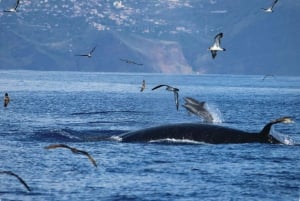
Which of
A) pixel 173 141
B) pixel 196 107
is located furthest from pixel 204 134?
pixel 196 107

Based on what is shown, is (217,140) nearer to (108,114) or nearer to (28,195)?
(28,195)

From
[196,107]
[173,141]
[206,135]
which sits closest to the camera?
[206,135]

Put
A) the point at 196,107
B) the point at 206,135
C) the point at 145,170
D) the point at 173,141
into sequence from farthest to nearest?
1. the point at 196,107
2. the point at 173,141
3. the point at 206,135
4. the point at 145,170

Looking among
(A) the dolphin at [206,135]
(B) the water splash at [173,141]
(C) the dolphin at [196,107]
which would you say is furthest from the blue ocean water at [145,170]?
(C) the dolphin at [196,107]

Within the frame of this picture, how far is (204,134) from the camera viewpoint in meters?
44.8

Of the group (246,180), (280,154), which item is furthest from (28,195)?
(280,154)

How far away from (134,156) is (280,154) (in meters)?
7.27

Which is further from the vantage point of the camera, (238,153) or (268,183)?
(238,153)

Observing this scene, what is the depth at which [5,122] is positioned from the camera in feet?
209

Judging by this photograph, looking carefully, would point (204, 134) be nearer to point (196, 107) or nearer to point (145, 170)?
point (196, 107)

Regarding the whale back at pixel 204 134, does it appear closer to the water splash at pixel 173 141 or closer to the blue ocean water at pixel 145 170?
the water splash at pixel 173 141

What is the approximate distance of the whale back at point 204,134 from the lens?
44.5 metres

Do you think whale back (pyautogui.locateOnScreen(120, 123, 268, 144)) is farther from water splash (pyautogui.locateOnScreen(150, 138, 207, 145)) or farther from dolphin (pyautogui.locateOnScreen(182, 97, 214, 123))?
dolphin (pyautogui.locateOnScreen(182, 97, 214, 123))

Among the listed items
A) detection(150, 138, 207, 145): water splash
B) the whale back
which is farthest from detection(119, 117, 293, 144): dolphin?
detection(150, 138, 207, 145): water splash
